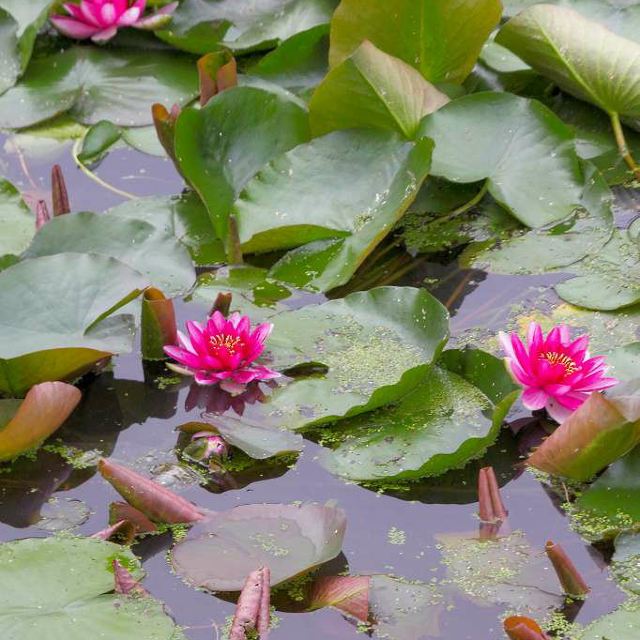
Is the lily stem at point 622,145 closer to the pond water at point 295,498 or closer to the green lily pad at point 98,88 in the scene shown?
the pond water at point 295,498

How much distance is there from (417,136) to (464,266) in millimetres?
382

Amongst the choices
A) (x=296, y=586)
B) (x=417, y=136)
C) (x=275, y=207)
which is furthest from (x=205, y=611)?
(x=417, y=136)

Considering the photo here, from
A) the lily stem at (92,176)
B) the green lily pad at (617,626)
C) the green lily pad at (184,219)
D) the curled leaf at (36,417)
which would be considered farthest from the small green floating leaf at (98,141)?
the green lily pad at (617,626)

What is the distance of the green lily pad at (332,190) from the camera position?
286 centimetres

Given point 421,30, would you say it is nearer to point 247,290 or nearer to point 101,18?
point 247,290

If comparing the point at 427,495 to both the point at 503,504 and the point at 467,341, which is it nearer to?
the point at 503,504

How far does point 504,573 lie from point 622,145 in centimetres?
158

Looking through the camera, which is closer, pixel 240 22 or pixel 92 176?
pixel 92 176

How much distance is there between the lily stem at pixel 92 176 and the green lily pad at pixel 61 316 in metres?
0.71

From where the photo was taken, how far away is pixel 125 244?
2.80 metres

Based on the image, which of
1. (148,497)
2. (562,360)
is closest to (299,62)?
(562,360)

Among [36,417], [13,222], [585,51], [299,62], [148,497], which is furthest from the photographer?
[299,62]

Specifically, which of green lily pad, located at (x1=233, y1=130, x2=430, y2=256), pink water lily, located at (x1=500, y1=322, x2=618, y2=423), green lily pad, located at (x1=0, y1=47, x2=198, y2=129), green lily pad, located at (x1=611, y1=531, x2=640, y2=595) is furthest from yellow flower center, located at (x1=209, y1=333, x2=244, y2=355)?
green lily pad, located at (x1=0, y1=47, x2=198, y2=129)

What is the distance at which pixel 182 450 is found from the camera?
235cm
